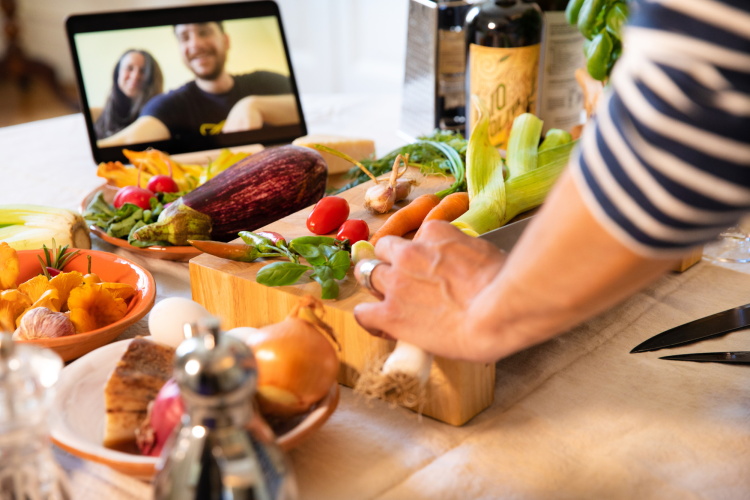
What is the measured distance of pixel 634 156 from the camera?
0.40 m

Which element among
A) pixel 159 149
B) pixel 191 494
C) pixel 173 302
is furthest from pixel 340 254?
pixel 159 149

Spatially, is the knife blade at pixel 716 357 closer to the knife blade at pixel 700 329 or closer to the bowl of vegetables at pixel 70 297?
the knife blade at pixel 700 329

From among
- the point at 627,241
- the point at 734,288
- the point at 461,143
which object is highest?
the point at 627,241

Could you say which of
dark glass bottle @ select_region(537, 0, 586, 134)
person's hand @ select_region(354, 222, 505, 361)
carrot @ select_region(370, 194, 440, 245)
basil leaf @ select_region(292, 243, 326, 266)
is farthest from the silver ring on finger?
dark glass bottle @ select_region(537, 0, 586, 134)

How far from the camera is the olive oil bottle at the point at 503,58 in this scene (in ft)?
4.61

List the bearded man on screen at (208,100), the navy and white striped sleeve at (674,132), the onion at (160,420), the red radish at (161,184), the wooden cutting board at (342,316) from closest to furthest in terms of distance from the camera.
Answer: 1. the navy and white striped sleeve at (674,132)
2. the onion at (160,420)
3. the wooden cutting board at (342,316)
4. the red radish at (161,184)
5. the bearded man on screen at (208,100)

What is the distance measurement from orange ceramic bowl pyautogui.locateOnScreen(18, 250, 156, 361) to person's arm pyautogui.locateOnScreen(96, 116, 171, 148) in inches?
22.9

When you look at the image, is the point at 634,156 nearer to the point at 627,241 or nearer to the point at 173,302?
the point at 627,241

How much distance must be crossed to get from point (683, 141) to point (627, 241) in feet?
0.24

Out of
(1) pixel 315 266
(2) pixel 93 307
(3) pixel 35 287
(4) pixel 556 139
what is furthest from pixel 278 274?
(4) pixel 556 139

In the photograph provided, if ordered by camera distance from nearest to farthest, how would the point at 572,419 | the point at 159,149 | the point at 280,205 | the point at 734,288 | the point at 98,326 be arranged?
the point at 572,419 < the point at 98,326 < the point at 734,288 < the point at 280,205 < the point at 159,149

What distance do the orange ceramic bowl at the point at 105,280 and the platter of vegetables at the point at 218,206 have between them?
0.44 ft

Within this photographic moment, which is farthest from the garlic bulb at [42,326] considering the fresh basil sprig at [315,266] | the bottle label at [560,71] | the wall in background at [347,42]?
the wall in background at [347,42]

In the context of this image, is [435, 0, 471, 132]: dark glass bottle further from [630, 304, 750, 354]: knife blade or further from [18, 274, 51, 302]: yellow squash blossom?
[18, 274, 51, 302]: yellow squash blossom
